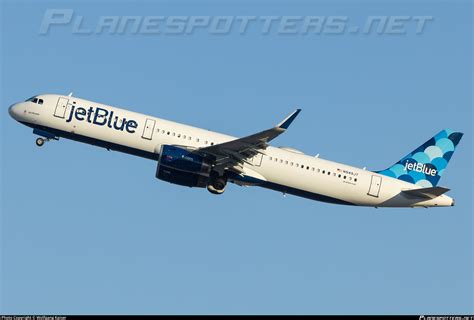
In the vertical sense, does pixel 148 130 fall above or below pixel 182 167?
above

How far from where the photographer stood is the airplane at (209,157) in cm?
7150

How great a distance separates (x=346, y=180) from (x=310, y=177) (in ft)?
9.67

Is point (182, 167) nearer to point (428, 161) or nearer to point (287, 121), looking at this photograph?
point (287, 121)

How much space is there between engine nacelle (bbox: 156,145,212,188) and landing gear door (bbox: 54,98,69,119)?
816 cm

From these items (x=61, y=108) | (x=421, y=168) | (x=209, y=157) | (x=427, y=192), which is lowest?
(x=209, y=157)

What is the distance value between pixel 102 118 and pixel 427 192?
2468 cm

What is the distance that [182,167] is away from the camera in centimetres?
7106

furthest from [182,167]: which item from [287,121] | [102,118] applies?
[287,121]

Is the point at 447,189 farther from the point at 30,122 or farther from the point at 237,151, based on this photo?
the point at 30,122

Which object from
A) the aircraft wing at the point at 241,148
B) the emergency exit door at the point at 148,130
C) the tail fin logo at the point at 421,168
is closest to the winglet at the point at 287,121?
the aircraft wing at the point at 241,148

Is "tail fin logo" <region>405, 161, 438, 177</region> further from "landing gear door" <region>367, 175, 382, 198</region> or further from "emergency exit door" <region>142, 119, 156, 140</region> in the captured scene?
"emergency exit door" <region>142, 119, 156, 140</region>

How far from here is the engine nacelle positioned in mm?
71000

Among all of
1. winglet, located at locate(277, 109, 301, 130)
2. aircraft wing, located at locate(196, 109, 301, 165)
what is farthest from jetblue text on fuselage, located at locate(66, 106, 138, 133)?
winglet, located at locate(277, 109, 301, 130)

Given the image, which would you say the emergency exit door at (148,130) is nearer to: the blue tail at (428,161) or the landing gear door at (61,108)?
the landing gear door at (61,108)
